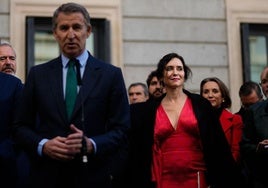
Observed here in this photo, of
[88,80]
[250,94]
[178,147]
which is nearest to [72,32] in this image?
[88,80]

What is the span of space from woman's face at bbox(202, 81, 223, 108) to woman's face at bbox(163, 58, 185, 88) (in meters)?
1.21

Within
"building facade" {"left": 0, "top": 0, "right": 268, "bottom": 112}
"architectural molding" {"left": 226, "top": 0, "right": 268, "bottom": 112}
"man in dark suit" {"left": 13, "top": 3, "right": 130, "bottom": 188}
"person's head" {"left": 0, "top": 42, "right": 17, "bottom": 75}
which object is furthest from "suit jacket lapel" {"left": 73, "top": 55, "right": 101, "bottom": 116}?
"architectural molding" {"left": 226, "top": 0, "right": 268, "bottom": 112}

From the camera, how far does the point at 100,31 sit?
34.0 ft

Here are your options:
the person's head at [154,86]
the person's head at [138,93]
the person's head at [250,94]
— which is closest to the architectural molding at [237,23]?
the person's head at [250,94]

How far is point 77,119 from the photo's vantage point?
11.8 feet

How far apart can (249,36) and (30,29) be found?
380cm

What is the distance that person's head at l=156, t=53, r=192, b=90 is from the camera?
5.38m

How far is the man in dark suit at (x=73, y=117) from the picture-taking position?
3.52m

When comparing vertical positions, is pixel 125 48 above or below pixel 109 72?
above

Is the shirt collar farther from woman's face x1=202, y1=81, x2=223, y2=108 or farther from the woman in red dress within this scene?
woman's face x1=202, y1=81, x2=223, y2=108

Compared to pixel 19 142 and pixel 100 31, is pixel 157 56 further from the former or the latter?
pixel 19 142

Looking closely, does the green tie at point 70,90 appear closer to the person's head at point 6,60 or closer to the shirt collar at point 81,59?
the shirt collar at point 81,59

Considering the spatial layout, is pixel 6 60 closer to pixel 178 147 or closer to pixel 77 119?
pixel 178 147

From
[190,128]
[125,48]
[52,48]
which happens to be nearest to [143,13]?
[125,48]
